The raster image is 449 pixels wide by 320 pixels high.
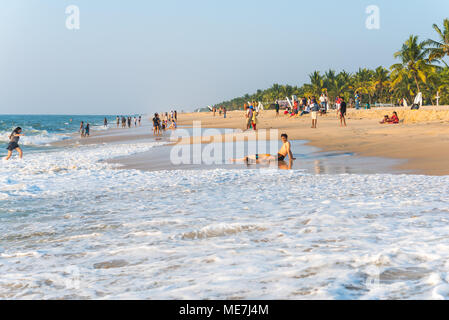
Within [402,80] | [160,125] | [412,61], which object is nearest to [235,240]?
[160,125]

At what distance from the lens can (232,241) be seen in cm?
490

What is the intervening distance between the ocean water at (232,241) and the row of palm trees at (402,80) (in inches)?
1804

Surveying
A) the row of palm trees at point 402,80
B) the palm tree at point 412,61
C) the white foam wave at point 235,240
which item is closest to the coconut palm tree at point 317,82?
the row of palm trees at point 402,80

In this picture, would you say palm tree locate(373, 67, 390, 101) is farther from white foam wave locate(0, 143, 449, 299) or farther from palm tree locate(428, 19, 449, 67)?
white foam wave locate(0, 143, 449, 299)

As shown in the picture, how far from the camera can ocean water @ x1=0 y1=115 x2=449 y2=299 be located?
3.49 meters

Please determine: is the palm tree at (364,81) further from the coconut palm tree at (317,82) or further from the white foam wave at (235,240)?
the white foam wave at (235,240)

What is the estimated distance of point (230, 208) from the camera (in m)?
6.83

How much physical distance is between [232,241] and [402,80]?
8027 cm

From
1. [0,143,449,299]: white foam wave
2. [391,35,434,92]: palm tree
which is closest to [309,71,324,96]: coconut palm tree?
[391,35,434,92]: palm tree

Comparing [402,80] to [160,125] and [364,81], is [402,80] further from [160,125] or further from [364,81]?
[160,125]

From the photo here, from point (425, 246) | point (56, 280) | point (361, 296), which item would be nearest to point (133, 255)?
point (56, 280)

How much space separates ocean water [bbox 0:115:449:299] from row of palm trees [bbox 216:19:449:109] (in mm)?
45833
